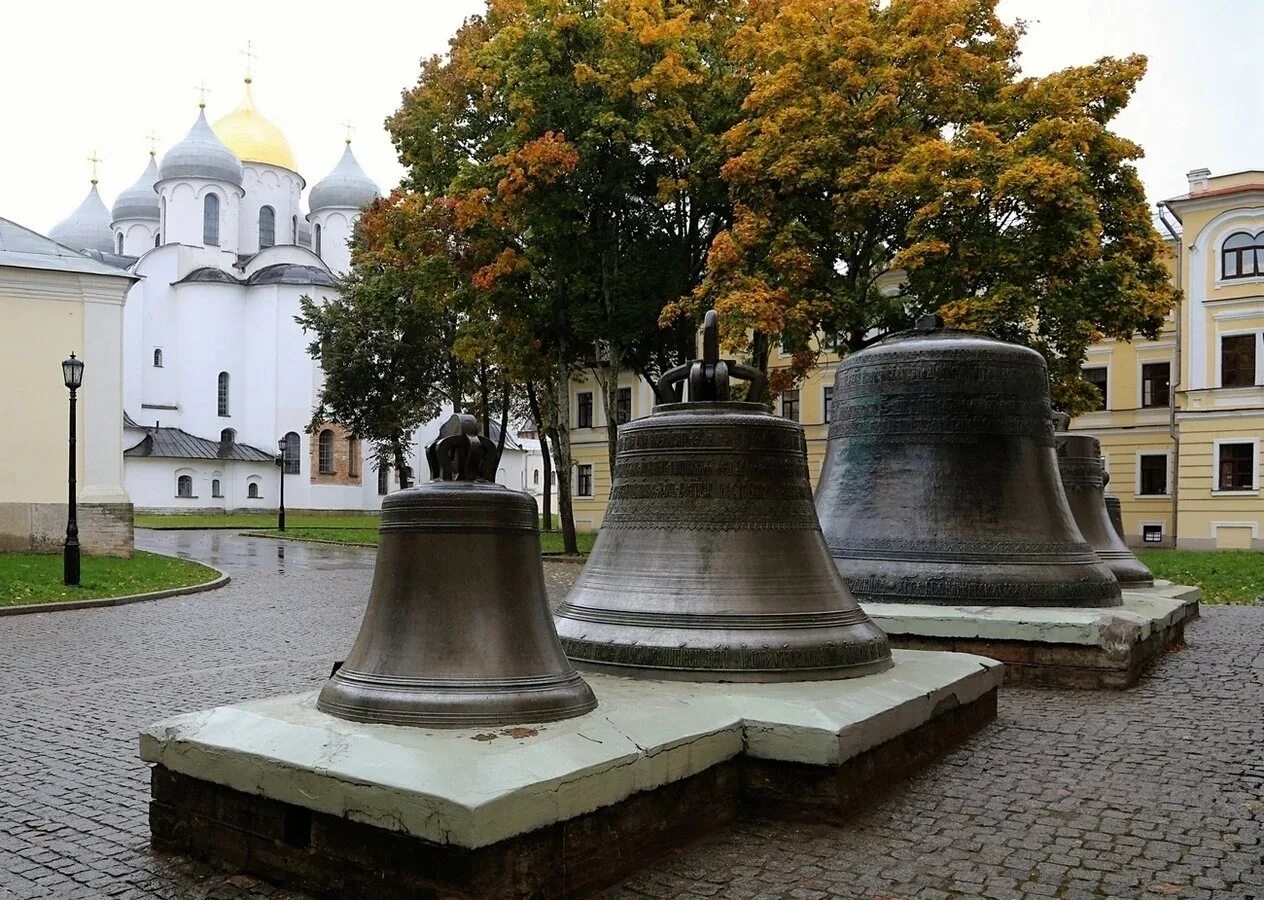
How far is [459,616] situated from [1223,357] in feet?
111

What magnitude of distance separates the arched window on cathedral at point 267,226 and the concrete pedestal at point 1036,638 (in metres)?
67.9

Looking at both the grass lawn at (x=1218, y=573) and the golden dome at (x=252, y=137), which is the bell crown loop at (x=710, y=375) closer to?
the grass lawn at (x=1218, y=573)

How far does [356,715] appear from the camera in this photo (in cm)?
436

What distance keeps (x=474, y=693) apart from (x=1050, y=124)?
1756cm

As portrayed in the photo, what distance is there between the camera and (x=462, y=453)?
4.60 meters

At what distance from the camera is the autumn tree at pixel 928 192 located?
19078 millimetres

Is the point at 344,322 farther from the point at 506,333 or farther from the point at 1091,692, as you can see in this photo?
the point at 1091,692

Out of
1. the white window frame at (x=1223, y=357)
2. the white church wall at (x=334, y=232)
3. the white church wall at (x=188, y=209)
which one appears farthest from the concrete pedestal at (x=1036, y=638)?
the white church wall at (x=334, y=232)

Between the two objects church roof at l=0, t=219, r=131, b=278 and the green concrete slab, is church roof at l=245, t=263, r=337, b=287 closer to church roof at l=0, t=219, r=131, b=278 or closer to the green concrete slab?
church roof at l=0, t=219, r=131, b=278

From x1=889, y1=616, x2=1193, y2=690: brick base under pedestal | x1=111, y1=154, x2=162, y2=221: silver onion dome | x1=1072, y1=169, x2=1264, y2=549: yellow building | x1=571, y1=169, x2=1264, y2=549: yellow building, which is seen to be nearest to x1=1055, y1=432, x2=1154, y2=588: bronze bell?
x1=889, y1=616, x2=1193, y2=690: brick base under pedestal

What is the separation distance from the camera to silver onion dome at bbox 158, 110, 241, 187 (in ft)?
211

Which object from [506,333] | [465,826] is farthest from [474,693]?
[506,333]

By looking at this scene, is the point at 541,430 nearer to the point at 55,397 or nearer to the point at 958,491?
the point at 55,397

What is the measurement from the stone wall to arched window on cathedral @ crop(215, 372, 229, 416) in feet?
136
